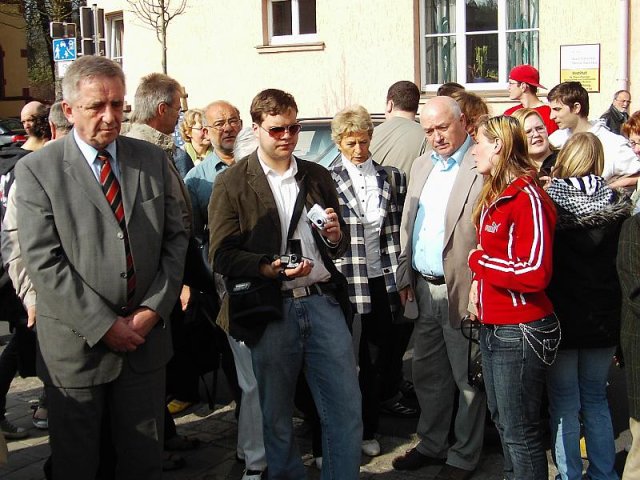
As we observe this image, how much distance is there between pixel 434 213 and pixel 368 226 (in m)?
0.48

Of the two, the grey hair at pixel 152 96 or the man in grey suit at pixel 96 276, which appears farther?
the grey hair at pixel 152 96

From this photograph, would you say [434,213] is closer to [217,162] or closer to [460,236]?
[460,236]

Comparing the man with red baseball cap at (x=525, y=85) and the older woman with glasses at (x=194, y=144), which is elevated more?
the man with red baseball cap at (x=525, y=85)

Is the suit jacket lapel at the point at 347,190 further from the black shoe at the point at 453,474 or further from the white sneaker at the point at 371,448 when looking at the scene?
the black shoe at the point at 453,474

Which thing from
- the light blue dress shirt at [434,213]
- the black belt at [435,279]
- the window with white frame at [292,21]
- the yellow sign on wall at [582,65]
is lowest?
the black belt at [435,279]

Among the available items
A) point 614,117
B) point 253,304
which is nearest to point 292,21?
point 614,117

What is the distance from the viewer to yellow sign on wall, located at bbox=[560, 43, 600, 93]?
42.4 feet

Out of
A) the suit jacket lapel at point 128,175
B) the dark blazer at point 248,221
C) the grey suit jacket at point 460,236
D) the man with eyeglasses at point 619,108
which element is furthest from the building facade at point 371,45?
the suit jacket lapel at point 128,175

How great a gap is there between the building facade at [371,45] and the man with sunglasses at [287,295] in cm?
985

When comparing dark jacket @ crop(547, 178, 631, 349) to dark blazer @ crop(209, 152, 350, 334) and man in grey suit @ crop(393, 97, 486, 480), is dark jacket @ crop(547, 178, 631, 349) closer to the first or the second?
man in grey suit @ crop(393, 97, 486, 480)

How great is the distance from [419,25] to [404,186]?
10.2 m

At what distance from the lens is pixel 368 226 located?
5105 mm

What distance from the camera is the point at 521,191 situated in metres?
3.85

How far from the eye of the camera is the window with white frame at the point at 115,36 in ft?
64.7
